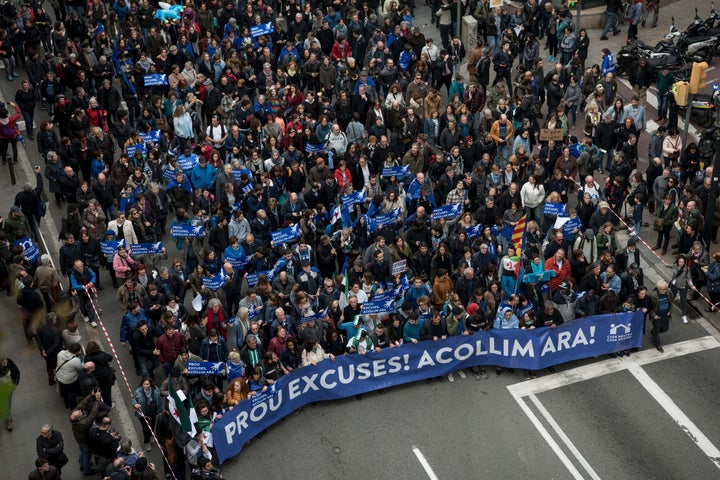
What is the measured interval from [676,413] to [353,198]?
7.77 meters

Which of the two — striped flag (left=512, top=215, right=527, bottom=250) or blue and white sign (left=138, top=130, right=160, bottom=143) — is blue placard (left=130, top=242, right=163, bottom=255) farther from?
striped flag (left=512, top=215, right=527, bottom=250)

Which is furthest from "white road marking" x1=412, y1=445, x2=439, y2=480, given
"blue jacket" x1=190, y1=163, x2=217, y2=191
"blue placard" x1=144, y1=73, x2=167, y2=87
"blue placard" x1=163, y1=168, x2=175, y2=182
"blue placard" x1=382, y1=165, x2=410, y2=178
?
"blue placard" x1=144, y1=73, x2=167, y2=87

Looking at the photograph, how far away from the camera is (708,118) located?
27.1 m

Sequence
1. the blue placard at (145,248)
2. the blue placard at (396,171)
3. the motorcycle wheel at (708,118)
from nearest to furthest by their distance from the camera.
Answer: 1. the blue placard at (145,248)
2. the blue placard at (396,171)
3. the motorcycle wheel at (708,118)

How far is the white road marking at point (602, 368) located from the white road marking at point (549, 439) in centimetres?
22

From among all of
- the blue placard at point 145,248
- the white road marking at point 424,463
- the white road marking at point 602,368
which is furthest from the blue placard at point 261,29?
the white road marking at point 424,463

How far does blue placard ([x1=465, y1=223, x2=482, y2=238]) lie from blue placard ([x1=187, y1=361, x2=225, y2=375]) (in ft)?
20.1

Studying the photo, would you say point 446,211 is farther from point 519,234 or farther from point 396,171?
point 396,171

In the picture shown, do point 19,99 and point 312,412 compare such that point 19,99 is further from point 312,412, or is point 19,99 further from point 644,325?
point 644,325

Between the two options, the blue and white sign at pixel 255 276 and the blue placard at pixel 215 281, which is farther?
the blue and white sign at pixel 255 276

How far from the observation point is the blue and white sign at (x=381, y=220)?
21344mm

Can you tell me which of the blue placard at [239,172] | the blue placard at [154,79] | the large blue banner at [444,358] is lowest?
the large blue banner at [444,358]

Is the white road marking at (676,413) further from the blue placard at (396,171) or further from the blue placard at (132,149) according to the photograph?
the blue placard at (132,149)

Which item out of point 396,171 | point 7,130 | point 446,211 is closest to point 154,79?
point 7,130
